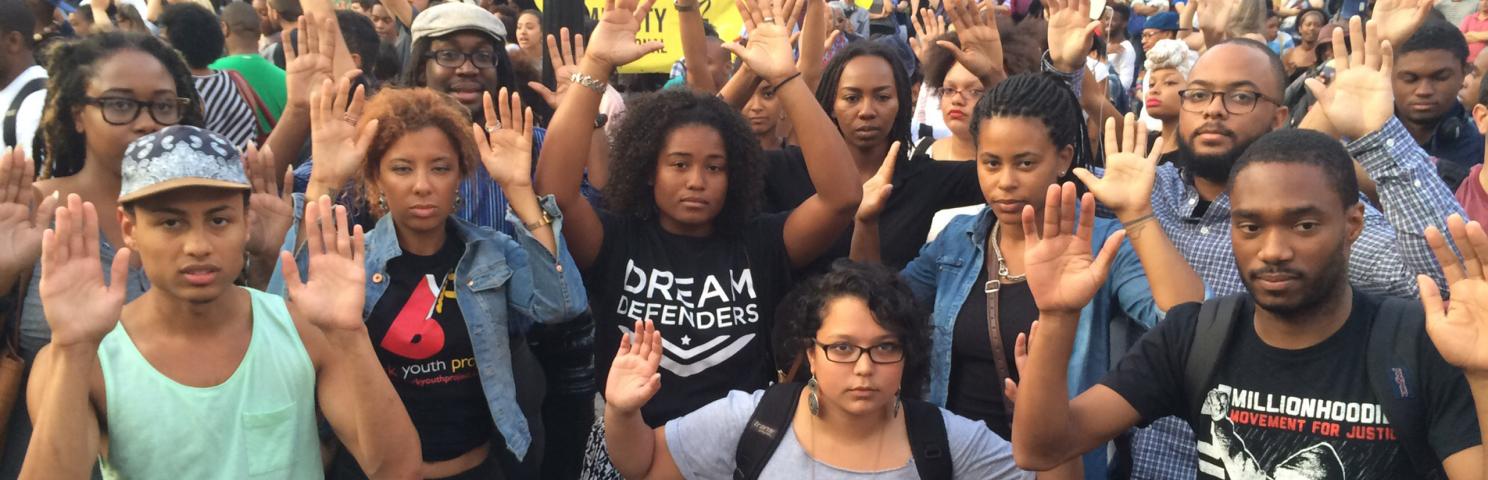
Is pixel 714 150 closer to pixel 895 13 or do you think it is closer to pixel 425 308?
pixel 425 308

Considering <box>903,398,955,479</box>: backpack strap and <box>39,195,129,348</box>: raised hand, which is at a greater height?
<box>39,195,129,348</box>: raised hand

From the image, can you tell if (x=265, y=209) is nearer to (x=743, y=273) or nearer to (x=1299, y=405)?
(x=743, y=273)

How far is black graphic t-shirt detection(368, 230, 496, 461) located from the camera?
3.70 meters

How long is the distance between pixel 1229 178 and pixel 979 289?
0.89m

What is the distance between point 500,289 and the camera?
3859 mm

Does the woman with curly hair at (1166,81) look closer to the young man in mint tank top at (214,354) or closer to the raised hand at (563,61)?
the raised hand at (563,61)

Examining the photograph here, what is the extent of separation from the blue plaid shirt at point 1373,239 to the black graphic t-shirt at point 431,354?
1867 mm

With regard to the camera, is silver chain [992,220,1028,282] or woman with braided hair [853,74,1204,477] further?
silver chain [992,220,1028,282]

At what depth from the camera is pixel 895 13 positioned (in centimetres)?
1399

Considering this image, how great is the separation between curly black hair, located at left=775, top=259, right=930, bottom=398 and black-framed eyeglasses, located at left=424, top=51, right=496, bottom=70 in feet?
5.73

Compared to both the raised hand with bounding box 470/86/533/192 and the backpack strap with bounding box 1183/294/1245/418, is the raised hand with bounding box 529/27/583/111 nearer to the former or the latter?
the raised hand with bounding box 470/86/533/192

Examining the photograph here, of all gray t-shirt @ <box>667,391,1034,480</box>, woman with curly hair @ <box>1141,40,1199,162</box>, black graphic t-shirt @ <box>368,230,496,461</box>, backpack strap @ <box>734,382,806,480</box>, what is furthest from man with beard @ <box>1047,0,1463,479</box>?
black graphic t-shirt @ <box>368,230,496,461</box>

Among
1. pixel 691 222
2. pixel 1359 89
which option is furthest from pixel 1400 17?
pixel 691 222

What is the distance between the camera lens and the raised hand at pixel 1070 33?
498cm
